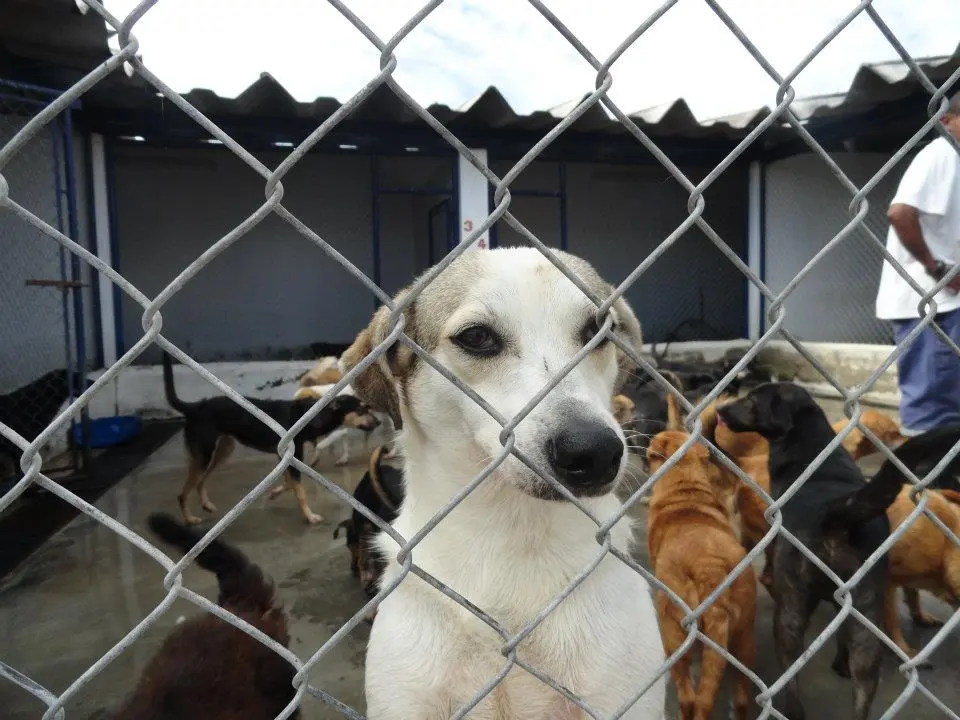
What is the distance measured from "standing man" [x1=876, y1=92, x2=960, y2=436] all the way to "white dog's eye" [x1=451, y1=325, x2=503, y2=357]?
267 centimetres

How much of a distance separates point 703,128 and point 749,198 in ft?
8.32

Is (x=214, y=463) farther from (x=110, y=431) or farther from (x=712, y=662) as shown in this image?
(x=712, y=662)

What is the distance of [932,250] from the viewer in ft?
11.1

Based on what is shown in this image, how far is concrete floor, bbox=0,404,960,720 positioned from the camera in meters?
2.58

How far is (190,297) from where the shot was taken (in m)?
11.2

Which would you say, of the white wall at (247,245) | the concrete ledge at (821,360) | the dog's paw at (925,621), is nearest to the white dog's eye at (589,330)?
the dog's paw at (925,621)

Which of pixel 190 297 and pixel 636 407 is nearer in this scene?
pixel 636 407

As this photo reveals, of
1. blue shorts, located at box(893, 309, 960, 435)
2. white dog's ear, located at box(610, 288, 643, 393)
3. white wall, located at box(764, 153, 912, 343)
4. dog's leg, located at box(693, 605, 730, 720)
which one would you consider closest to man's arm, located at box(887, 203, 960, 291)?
blue shorts, located at box(893, 309, 960, 435)

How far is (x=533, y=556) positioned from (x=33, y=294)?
7.02m

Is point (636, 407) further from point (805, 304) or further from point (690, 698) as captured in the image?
point (805, 304)

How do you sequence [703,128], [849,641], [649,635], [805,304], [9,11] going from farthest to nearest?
1. [805,304]
2. [703,128]
3. [9,11]
4. [849,641]
5. [649,635]

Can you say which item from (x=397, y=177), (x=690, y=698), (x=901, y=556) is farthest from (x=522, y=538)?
(x=397, y=177)

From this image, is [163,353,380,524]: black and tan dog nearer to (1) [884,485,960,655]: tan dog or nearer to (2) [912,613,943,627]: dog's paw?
(1) [884,485,960,655]: tan dog

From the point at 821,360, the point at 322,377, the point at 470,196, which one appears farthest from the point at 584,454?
the point at 821,360
